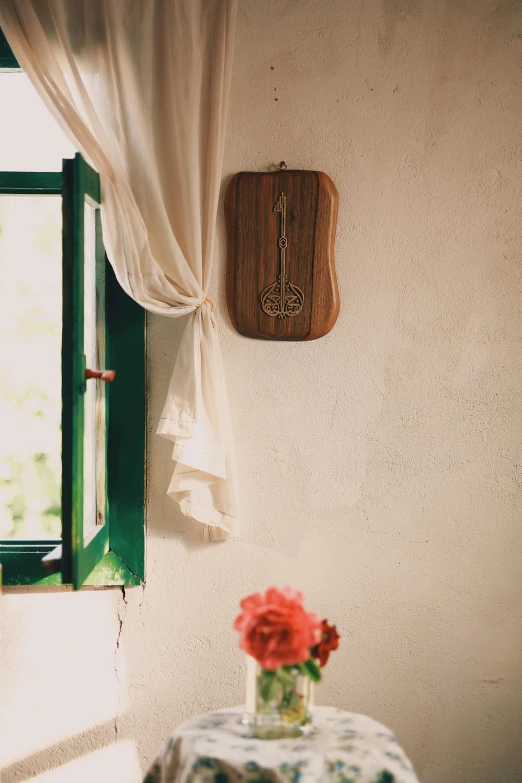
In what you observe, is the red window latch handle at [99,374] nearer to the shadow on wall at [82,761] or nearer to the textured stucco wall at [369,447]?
the textured stucco wall at [369,447]

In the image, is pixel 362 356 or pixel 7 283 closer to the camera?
pixel 362 356

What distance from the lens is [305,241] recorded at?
234cm

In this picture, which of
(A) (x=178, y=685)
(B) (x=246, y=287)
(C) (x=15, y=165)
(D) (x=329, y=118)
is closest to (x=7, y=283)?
(C) (x=15, y=165)

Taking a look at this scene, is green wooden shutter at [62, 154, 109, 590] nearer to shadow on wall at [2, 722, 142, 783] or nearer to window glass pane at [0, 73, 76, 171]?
window glass pane at [0, 73, 76, 171]

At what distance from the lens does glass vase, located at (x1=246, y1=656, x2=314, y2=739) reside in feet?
5.26

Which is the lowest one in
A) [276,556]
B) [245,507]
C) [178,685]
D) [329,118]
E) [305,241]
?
[178,685]

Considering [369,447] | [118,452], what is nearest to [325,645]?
[369,447]

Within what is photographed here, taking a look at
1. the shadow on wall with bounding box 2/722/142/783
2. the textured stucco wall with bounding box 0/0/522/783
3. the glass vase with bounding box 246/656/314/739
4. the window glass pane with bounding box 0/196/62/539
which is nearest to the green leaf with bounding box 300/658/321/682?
the glass vase with bounding box 246/656/314/739

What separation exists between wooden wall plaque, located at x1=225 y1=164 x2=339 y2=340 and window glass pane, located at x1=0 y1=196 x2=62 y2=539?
0.67 metres

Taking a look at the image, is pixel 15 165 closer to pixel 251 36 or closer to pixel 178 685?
pixel 251 36

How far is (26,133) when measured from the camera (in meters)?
2.46

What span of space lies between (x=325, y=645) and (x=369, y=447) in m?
0.88

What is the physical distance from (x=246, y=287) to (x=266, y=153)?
1.47ft

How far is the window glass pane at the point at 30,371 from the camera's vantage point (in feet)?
8.34
